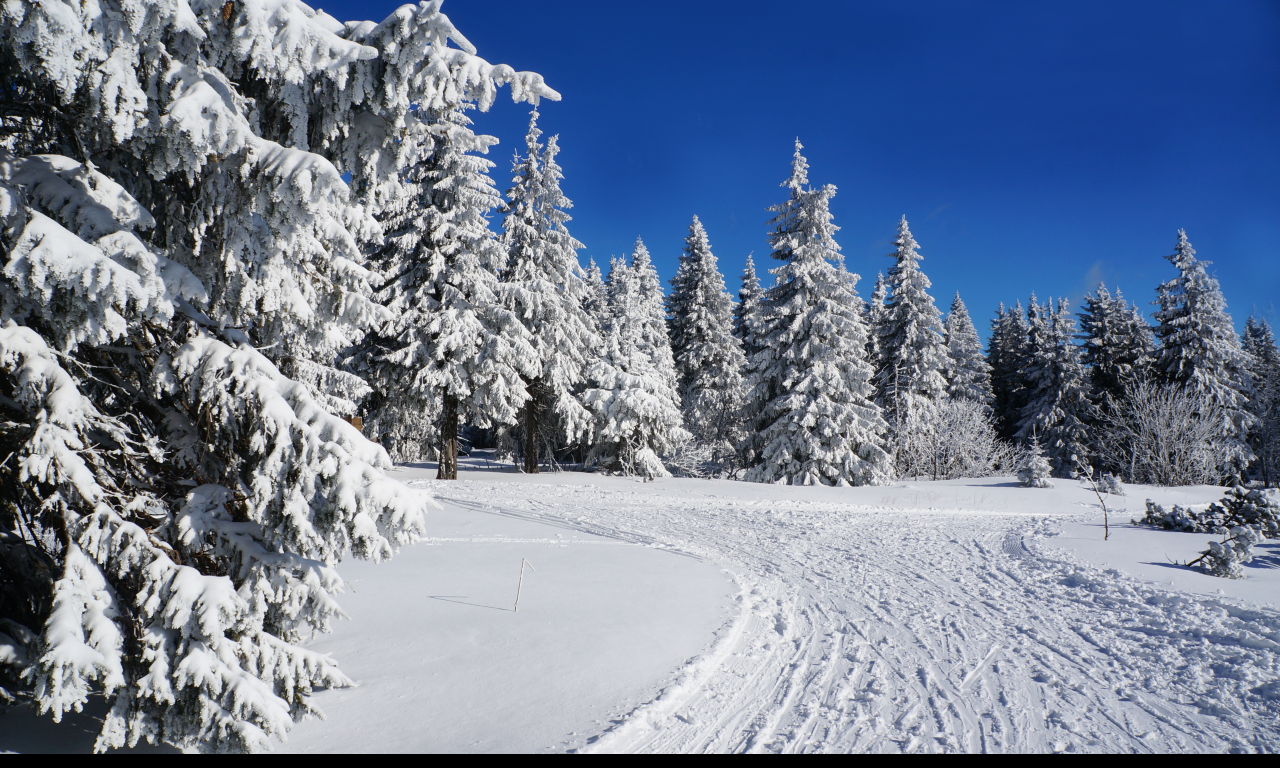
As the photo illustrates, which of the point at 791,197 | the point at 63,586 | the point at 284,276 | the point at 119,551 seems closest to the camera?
the point at 63,586

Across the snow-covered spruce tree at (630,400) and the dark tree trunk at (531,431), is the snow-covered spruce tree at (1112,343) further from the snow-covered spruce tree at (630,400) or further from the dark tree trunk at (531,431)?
the dark tree trunk at (531,431)

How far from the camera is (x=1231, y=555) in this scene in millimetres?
7789

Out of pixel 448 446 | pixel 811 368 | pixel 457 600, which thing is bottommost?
pixel 457 600

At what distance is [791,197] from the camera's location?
22.0m

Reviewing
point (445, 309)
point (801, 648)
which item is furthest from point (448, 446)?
point (801, 648)

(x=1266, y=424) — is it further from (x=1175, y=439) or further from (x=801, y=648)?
(x=801, y=648)

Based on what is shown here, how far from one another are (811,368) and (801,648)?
1627 cm

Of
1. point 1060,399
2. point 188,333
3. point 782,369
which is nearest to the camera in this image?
point 188,333

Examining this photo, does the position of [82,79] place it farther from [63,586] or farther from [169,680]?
[169,680]

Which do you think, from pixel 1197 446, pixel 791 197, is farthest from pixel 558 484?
pixel 1197 446

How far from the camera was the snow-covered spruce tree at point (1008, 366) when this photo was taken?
133 feet

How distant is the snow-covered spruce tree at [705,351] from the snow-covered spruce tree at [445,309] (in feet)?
42.1
